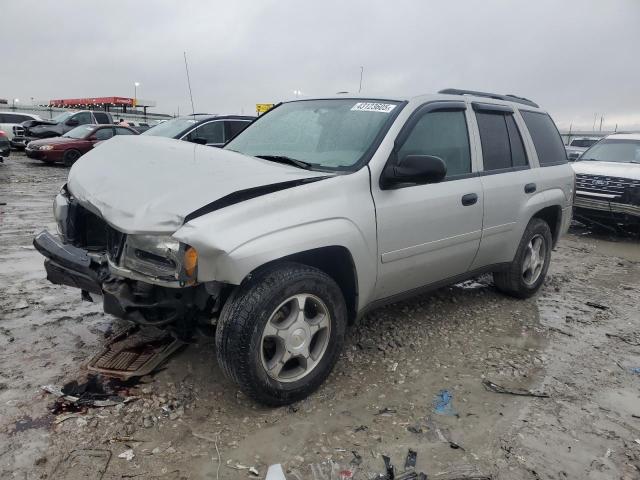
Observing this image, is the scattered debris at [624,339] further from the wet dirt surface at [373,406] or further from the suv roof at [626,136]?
the suv roof at [626,136]

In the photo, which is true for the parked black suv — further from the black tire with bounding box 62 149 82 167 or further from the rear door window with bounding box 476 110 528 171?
the black tire with bounding box 62 149 82 167

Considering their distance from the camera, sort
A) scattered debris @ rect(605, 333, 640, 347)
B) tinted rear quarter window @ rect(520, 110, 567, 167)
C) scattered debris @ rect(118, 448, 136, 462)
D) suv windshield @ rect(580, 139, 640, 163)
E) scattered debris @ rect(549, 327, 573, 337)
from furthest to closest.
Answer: suv windshield @ rect(580, 139, 640, 163), tinted rear quarter window @ rect(520, 110, 567, 167), scattered debris @ rect(549, 327, 573, 337), scattered debris @ rect(605, 333, 640, 347), scattered debris @ rect(118, 448, 136, 462)

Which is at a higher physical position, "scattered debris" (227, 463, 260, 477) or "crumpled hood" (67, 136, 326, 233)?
"crumpled hood" (67, 136, 326, 233)

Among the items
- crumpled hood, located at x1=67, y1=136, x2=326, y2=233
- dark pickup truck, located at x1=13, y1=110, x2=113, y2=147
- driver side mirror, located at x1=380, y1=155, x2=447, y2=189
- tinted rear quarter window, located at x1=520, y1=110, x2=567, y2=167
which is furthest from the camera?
dark pickup truck, located at x1=13, y1=110, x2=113, y2=147

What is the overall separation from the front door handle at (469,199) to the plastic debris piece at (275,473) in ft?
7.45

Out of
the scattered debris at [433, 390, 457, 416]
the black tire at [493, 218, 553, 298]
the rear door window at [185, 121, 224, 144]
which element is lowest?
the scattered debris at [433, 390, 457, 416]

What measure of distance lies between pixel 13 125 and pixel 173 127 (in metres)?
14.6

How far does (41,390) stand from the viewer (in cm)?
299

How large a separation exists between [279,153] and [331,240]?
40.6 inches

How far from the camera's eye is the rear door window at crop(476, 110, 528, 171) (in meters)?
4.18

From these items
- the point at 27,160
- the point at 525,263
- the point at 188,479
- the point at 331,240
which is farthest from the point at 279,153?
the point at 27,160

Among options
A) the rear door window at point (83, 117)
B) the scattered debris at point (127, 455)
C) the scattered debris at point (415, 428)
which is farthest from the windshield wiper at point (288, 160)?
the rear door window at point (83, 117)

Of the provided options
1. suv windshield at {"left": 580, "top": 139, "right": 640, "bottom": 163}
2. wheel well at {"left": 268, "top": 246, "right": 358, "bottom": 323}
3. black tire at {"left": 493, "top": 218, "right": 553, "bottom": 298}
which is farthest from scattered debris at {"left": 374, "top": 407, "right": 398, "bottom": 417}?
suv windshield at {"left": 580, "top": 139, "right": 640, "bottom": 163}

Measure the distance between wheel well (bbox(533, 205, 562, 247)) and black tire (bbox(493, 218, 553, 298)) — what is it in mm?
111
